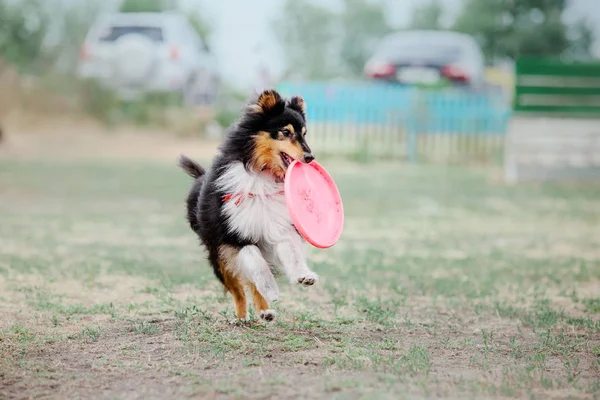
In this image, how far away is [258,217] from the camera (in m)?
5.19

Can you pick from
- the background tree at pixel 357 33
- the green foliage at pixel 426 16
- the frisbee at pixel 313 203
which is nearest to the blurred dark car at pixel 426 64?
the background tree at pixel 357 33

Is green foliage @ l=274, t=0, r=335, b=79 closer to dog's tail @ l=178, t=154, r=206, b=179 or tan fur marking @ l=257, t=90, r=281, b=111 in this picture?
dog's tail @ l=178, t=154, r=206, b=179

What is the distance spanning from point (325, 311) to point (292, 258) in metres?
0.93

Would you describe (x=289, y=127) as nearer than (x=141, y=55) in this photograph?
Yes

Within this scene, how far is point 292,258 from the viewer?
206 inches

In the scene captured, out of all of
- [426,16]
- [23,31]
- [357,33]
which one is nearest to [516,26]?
[426,16]

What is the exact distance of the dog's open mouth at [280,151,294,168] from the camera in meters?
5.29

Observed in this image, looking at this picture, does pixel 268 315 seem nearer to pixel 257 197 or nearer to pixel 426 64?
pixel 257 197

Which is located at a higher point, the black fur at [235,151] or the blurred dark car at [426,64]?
the black fur at [235,151]

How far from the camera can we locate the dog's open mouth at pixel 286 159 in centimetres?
529

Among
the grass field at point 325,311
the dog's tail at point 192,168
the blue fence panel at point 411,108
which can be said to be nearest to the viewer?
the grass field at point 325,311

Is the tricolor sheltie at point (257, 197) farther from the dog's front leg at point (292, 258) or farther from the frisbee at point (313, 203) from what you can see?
the frisbee at point (313, 203)

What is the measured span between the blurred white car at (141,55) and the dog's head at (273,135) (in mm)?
18152

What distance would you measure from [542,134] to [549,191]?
1.60 metres
